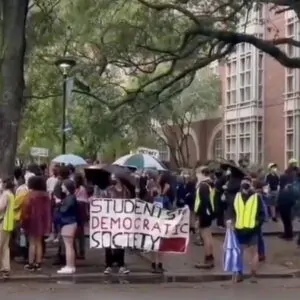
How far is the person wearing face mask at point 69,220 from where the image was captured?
1600cm

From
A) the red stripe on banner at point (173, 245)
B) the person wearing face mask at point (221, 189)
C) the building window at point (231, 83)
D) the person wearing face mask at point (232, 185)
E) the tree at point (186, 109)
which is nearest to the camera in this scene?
the red stripe on banner at point (173, 245)

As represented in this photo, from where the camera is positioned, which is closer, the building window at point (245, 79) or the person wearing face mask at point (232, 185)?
the person wearing face mask at point (232, 185)

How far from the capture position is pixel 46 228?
16.4m

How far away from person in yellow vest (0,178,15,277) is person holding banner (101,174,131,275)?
5.88 feet

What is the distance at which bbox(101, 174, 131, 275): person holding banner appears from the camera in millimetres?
16484

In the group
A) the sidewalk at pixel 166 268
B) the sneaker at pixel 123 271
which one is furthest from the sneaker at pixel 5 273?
the sneaker at pixel 123 271

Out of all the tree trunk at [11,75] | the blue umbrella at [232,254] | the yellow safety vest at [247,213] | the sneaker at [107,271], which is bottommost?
the sneaker at [107,271]

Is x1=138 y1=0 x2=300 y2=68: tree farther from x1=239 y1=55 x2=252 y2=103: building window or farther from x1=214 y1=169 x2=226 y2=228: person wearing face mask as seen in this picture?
x1=239 y1=55 x2=252 y2=103: building window

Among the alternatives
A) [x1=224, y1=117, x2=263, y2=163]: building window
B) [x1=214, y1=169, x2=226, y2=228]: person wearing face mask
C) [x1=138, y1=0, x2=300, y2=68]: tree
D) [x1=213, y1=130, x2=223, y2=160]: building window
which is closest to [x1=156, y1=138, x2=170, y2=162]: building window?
[x1=213, y1=130, x2=223, y2=160]: building window

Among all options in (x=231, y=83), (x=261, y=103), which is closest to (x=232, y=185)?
(x=261, y=103)

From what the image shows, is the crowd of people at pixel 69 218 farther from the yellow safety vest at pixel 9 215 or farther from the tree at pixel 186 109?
the tree at pixel 186 109

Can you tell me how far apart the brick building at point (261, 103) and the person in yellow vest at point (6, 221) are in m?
22.8

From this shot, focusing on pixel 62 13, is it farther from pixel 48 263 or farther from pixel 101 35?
pixel 48 263

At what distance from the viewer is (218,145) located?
50156 mm
